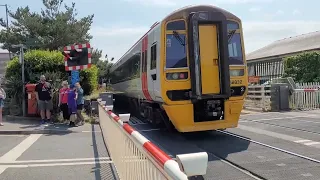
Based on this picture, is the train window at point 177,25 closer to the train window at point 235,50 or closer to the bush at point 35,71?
the train window at point 235,50

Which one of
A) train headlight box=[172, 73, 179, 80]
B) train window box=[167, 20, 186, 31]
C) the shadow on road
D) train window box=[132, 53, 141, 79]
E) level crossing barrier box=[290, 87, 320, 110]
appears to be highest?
train window box=[167, 20, 186, 31]

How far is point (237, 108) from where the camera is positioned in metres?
10.5

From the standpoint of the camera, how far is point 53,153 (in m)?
9.39

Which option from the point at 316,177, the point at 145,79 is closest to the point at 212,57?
the point at 145,79

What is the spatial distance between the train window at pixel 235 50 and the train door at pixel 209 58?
581 mm

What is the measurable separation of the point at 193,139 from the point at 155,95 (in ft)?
5.24

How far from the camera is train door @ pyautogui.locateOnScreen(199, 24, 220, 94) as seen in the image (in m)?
10.1

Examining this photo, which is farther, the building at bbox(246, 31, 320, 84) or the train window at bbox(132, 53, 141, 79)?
the building at bbox(246, 31, 320, 84)

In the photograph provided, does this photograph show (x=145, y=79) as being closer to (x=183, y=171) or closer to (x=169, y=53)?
(x=169, y=53)

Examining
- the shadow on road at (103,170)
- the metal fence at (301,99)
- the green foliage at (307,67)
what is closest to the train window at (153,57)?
the shadow on road at (103,170)

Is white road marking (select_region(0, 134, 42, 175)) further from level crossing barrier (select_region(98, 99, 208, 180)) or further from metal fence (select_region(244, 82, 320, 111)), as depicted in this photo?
metal fence (select_region(244, 82, 320, 111))

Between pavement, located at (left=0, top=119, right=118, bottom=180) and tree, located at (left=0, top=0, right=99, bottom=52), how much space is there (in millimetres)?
22843

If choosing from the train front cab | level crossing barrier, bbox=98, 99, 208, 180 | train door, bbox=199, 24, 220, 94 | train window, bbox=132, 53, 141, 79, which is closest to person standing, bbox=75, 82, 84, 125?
train window, bbox=132, 53, 141, 79

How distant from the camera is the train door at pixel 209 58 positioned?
1011 cm
